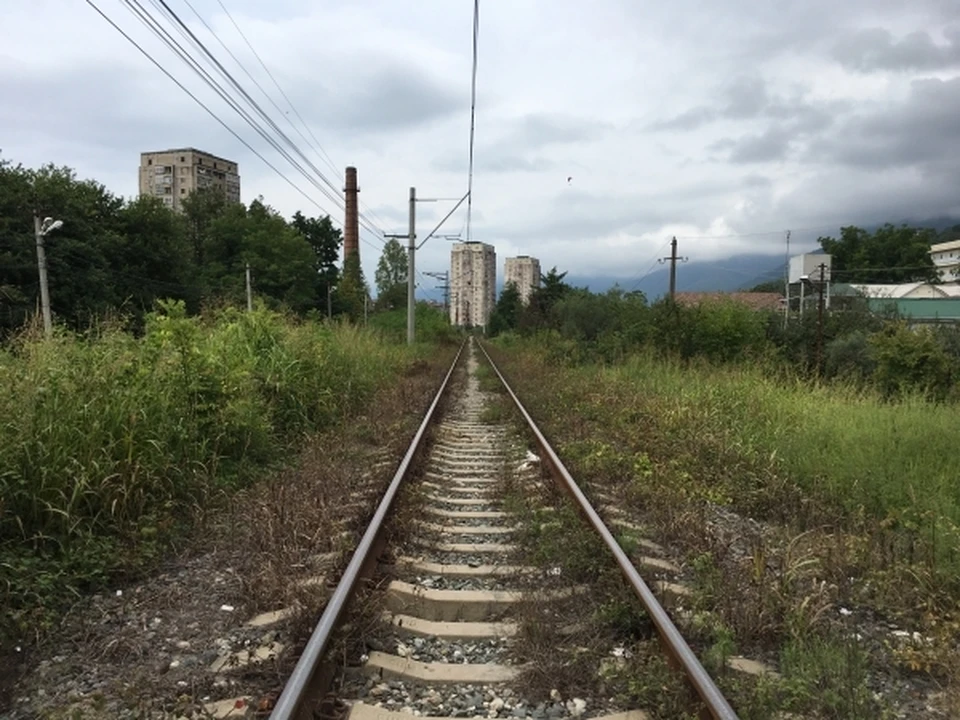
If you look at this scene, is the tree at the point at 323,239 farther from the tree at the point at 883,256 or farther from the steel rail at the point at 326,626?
the steel rail at the point at 326,626

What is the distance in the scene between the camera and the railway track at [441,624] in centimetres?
294

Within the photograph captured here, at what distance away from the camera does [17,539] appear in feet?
13.7

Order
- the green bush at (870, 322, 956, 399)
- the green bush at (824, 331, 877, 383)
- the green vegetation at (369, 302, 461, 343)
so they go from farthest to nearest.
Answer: the green vegetation at (369, 302, 461, 343), the green bush at (824, 331, 877, 383), the green bush at (870, 322, 956, 399)

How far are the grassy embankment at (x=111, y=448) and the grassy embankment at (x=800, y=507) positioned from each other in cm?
332

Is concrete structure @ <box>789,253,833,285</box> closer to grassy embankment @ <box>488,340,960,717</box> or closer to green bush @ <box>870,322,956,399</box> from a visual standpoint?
green bush @ <box>870,322,956,399</box>

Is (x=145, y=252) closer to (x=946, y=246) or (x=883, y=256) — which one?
(x=883, y=256)

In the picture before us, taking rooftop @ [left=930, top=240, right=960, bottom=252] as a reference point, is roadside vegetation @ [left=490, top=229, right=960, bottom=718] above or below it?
below

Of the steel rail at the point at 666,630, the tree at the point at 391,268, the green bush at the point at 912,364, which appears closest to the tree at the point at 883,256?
the tree at the point at 391,268

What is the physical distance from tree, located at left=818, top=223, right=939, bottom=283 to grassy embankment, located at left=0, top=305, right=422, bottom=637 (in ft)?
316

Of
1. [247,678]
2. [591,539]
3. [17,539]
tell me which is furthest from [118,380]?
[591,539]

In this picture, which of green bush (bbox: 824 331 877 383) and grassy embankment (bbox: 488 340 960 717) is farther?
green bush (bbox: 824 331 877 383)

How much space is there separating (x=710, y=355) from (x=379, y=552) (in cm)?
1843

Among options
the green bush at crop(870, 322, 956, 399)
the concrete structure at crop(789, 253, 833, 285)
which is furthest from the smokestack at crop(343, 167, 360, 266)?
the green bush at crop(870, 322, 956, 399)

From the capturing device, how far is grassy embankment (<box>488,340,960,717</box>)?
11.3 feet
